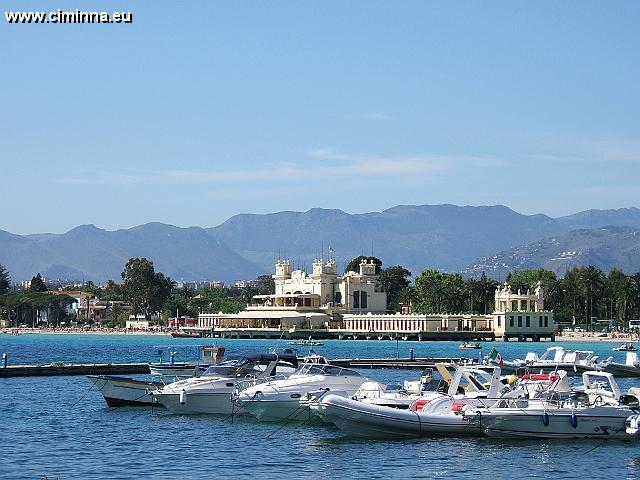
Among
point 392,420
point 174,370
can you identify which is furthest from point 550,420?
point 174,370

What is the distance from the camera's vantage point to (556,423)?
148ft

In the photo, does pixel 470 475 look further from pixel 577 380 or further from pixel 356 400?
pixel 577 380

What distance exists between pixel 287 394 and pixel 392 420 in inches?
291

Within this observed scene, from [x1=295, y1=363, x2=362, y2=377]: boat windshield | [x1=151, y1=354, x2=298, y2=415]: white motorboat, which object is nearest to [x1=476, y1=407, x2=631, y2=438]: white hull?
[x1=295, y1=363, x2=362, y2=377]: boat windshield

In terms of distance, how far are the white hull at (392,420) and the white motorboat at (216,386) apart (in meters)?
10.0

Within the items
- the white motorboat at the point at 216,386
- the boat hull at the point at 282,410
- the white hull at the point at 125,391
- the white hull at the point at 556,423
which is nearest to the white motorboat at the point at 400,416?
the white hull at the point at 556,423

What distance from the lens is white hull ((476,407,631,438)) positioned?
4500cm

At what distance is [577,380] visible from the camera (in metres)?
79.7

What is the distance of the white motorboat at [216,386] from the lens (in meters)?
54.5

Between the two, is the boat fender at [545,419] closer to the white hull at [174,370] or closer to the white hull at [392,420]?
the white hull at [392,420]

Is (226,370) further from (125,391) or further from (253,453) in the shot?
(253,453)

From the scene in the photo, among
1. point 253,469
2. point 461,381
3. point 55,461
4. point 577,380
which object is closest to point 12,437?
point 55,461

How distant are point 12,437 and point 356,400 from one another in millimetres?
13464

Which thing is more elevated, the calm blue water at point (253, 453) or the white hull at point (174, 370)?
the white hull at point (174, 370)
